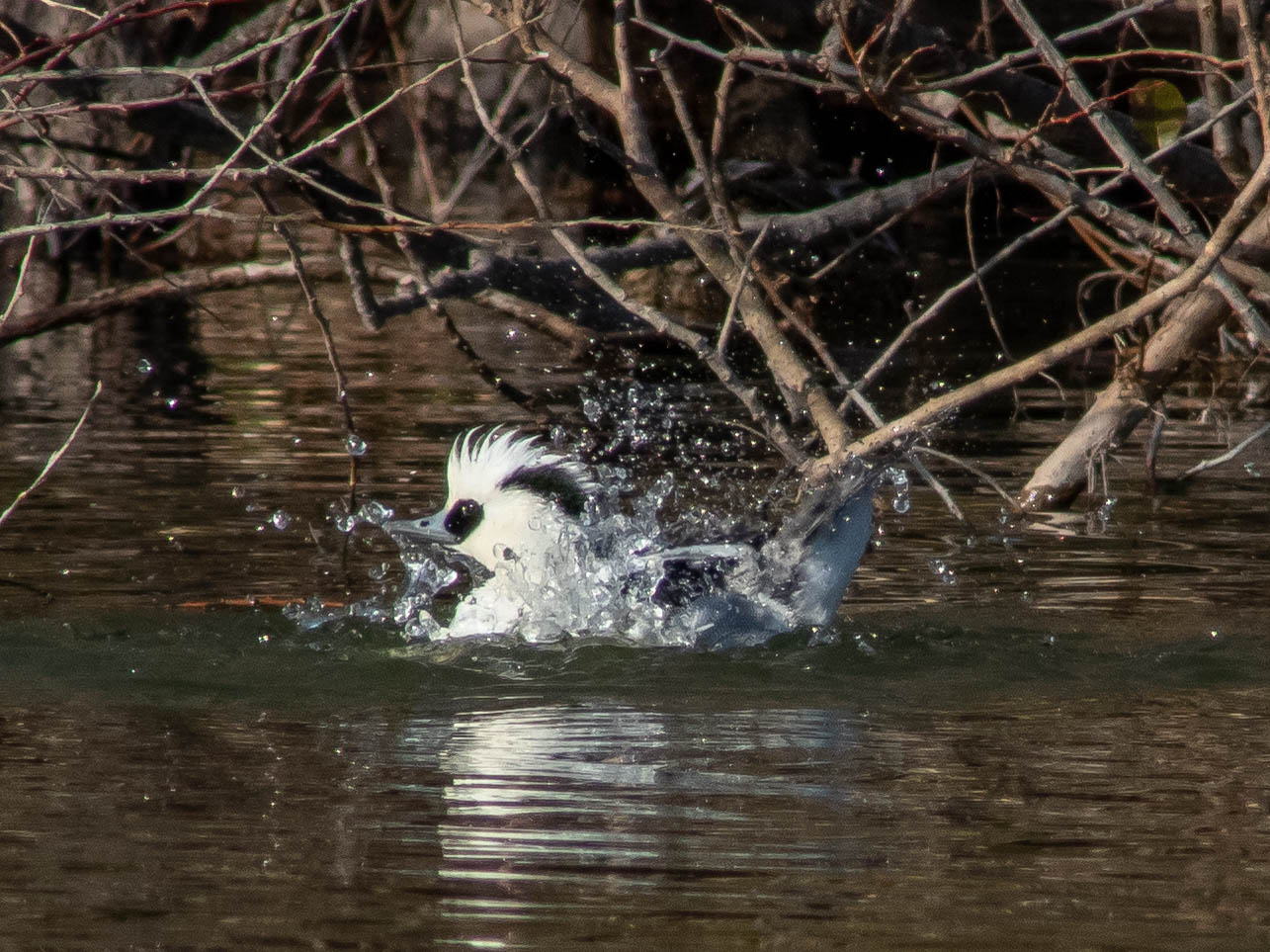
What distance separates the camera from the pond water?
299cm

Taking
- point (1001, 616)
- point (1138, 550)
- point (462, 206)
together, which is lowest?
point (1001, 616)

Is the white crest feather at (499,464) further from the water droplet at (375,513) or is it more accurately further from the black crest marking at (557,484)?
the water droplet at (375,513)

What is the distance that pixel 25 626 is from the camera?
17.0 ft

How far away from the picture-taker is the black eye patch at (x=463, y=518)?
578 centimetres

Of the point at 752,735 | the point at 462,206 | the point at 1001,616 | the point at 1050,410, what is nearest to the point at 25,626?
the point at 752,735

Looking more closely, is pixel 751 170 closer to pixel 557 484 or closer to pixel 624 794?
pixel 557 484

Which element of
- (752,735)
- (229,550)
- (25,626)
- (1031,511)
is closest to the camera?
(752,735)

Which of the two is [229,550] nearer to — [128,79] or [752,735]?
[128,79]

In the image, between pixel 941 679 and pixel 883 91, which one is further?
pixel 883 91

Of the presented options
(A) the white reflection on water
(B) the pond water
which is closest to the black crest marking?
(B) the pond water

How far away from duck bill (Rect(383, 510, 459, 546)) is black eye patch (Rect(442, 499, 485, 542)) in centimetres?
2

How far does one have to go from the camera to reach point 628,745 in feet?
13.4

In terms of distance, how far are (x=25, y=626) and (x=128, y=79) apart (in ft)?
7.21

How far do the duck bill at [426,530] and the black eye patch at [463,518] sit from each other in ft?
0.05
